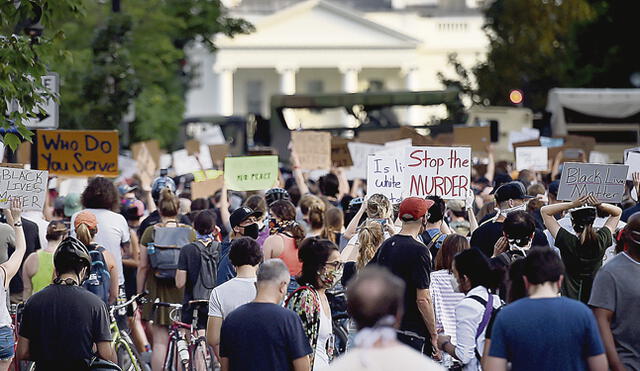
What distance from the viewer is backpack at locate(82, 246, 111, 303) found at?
31.7 feet

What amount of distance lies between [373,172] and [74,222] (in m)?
2.48

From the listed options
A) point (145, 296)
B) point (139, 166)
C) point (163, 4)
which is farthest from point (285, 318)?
point (163, 4)

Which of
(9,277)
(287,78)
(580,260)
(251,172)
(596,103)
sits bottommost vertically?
(9,277)

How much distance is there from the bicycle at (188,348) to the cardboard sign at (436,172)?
198cm

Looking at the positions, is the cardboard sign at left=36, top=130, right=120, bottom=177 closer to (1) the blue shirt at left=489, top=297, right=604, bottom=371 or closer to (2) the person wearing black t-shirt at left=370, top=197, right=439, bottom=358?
(2) the person wearing black t-shirt at left=370, top=197, right=439, bottom=358

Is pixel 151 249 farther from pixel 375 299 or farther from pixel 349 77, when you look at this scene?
pixel 349 77

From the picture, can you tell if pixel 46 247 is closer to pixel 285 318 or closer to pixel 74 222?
pixel 74 222

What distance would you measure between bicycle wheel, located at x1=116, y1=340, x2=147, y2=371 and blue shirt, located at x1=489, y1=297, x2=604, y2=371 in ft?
13.0

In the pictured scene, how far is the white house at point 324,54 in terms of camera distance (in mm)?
93688

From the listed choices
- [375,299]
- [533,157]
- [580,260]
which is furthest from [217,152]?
[375,299]

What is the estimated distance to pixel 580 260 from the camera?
27.5 ft

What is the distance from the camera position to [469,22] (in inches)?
3844

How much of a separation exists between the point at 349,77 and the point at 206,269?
84.8 metres

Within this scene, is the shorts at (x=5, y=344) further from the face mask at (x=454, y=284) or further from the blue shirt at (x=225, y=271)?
the face mask at (x=454, y=284)
